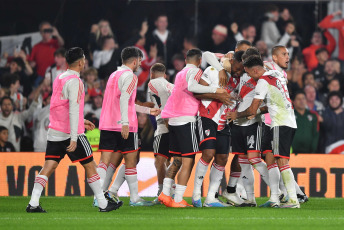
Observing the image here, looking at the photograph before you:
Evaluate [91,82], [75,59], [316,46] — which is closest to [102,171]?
[75,59]

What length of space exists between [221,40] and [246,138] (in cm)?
664

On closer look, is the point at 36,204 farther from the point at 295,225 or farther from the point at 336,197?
the point at 336,197

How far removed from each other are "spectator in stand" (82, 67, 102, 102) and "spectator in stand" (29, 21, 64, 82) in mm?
872

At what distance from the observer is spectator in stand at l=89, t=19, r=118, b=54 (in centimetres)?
1608

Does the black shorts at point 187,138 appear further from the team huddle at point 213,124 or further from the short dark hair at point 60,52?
the short dark hair at point 60,52

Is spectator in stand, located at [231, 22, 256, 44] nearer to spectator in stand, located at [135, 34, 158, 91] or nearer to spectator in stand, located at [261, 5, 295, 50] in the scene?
spectator in stand, located at [261, 5, 295, 50]

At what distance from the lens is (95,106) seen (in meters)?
15.2

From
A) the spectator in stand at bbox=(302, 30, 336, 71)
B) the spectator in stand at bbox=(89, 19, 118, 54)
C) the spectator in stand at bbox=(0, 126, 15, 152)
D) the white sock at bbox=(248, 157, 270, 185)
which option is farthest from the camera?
the spectator in stand at bbox=(302, 30, 336, 71)

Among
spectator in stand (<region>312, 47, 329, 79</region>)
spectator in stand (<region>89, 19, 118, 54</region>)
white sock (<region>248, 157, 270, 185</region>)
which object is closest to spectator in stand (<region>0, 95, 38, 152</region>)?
spectator in stand (<region>89, 19, 118, 54</region>)

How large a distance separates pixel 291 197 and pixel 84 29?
27.0ft

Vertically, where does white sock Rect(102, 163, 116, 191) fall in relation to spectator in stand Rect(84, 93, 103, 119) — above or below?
below

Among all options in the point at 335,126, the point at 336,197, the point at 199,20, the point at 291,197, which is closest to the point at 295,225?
the point at 291,197

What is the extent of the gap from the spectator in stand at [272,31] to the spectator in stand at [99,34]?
3.55m

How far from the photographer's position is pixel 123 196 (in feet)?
41.9
